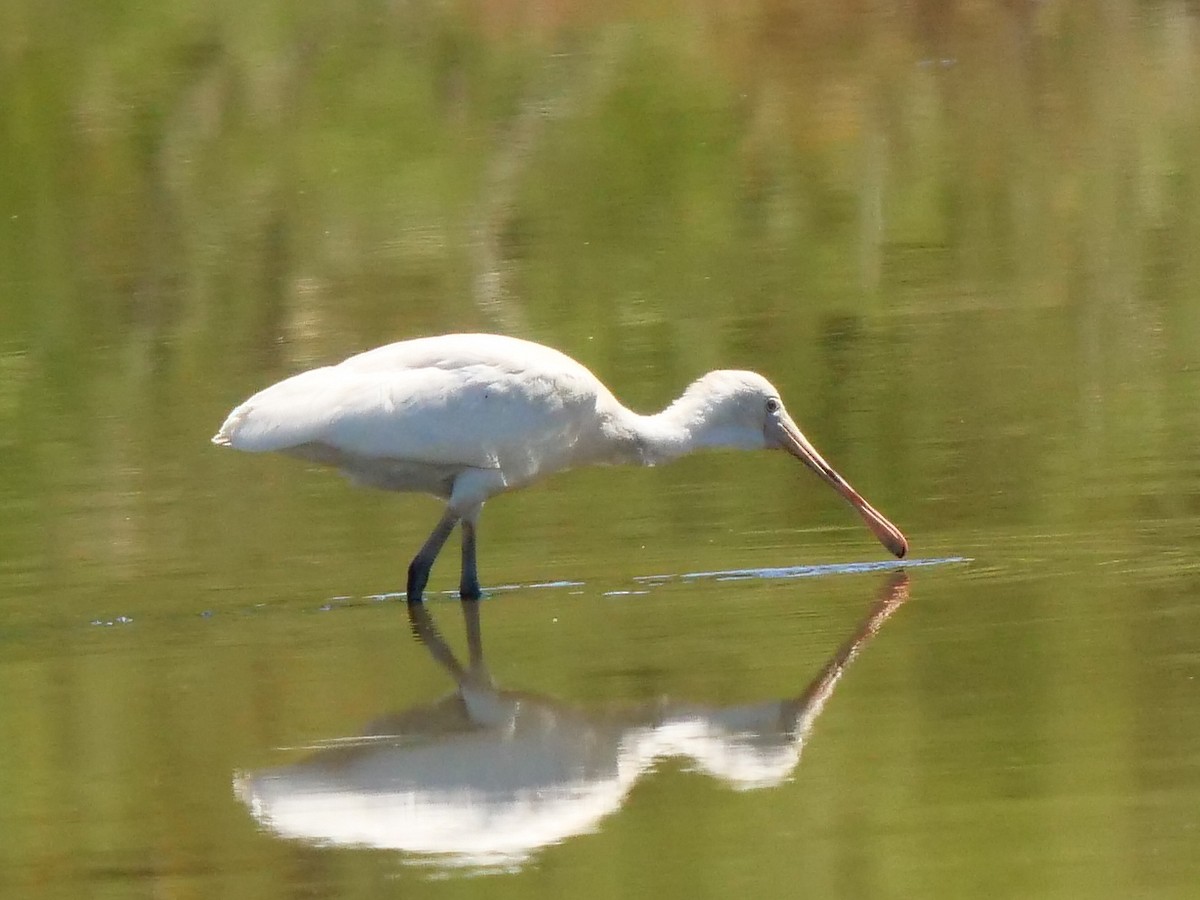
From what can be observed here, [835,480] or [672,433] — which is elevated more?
[672,433]

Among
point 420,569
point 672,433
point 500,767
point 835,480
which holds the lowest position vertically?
point 500,767

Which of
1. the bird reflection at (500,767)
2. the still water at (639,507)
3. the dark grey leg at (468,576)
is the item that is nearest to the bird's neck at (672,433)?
the still water at (639,507)

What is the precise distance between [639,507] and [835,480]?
3.06 ft

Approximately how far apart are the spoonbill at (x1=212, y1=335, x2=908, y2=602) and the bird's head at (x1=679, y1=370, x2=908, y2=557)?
47 centimetres

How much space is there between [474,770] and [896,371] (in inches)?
291

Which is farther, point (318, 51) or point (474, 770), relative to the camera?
point (318, 51)

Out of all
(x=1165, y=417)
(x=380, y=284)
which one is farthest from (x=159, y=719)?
(x=380, y=284)

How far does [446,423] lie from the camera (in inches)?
435

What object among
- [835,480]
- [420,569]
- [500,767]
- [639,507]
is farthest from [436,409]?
[500,767]

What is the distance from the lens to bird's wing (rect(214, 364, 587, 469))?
10883 mm

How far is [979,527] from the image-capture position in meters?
11.4

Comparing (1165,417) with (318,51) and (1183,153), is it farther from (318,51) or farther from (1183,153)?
(318,51)

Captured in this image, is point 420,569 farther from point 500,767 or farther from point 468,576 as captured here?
point 500,767

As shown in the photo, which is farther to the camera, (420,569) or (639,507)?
(639,507)
